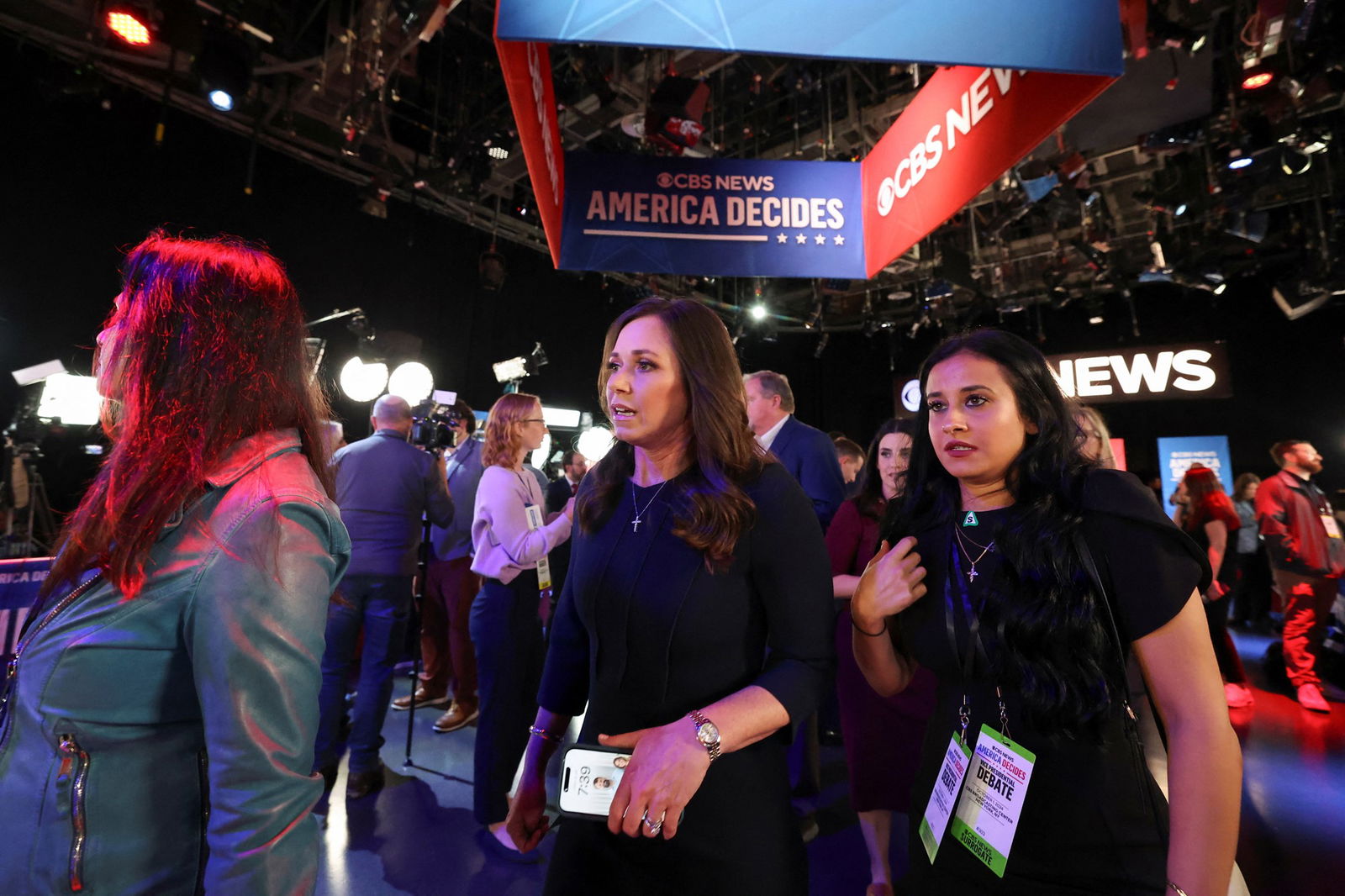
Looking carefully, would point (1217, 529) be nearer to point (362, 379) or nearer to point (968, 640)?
point (968, 640)

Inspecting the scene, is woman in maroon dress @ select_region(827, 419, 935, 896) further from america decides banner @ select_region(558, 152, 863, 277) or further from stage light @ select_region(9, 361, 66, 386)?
stage light @ select_region(9, 361, 66, 386)

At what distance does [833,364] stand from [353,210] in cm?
985

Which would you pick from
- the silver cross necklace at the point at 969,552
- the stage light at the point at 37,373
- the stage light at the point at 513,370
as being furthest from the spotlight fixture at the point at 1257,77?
the stage light at the point at 37,373

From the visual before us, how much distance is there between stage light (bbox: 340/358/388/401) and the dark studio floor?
140 inches

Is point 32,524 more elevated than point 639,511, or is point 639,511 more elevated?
point 639,511

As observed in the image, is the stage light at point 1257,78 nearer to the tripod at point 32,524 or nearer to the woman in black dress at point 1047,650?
the woman in black dress at point 1047,650

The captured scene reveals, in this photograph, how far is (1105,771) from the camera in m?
1.06

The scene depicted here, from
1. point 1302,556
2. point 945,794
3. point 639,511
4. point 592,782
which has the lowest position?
point 1302,556

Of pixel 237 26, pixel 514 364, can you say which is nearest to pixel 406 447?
pixel 514 364

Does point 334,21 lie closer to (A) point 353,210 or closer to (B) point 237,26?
(B) point 237,26

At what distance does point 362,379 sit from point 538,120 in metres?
5.35

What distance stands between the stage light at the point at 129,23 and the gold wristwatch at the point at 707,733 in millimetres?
5436

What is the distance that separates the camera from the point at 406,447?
3328 mm

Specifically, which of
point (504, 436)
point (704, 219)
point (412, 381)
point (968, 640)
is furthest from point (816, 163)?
point (412, 381)
